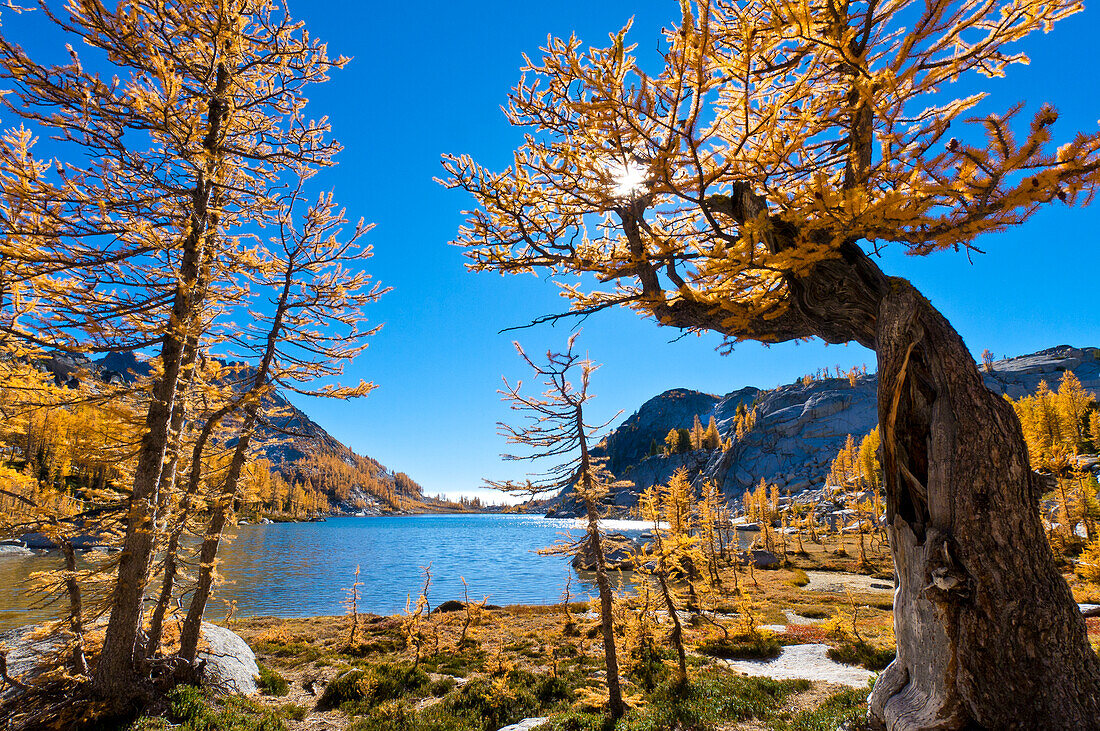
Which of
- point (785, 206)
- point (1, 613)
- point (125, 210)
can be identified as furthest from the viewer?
point (1, 613)

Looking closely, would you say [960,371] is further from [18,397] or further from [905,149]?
[18,397]

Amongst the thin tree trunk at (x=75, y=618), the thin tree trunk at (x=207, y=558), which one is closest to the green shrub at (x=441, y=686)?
the thin tree trunk at (x=207, y=558)

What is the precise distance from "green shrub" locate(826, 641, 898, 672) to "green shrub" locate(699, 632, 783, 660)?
1960mm

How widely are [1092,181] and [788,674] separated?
14.6m

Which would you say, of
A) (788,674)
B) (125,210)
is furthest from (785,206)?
(788,674)

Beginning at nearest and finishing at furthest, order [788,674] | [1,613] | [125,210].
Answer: [125,210], [788,674], [1,613]

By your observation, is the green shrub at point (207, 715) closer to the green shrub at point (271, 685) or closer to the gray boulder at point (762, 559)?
the green shrub at point (271, 685)

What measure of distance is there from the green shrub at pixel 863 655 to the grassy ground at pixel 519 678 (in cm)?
6

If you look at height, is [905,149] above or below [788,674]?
above

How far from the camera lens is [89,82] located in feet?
21.7

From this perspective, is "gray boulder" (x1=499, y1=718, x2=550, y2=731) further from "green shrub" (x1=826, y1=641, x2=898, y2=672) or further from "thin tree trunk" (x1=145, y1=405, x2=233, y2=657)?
"green shrub" (x1=826, y1=641, x2=898, y2=672)

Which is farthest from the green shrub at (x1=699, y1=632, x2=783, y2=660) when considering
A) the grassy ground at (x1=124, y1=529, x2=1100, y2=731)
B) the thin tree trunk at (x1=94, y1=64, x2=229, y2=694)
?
the thin tree trunk at (x1=94, y1=64, x2=229, y2=694)

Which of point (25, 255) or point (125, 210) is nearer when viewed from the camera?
point (25, 255)

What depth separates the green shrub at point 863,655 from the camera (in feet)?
43.1
